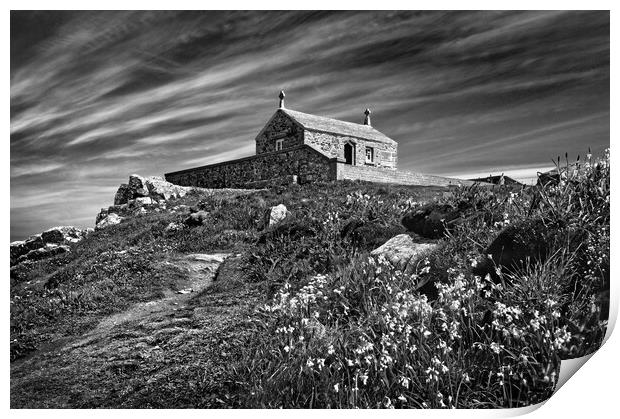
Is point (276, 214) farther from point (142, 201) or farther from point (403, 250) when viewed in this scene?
point (142, 201)

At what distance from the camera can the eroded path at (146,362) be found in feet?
16.3

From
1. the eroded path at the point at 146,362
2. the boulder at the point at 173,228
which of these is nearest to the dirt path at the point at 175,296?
the eroded path at the point at 146,362

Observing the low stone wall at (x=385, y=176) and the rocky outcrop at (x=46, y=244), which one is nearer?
the rocky outcrop at (x=46, y=244)

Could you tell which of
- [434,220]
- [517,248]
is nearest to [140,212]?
[434,220]

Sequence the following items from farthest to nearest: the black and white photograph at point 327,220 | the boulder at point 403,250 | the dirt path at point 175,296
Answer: the dirt path at point 175,296 → the boulder at point 403,250 → the black and white photograph at point 327,220

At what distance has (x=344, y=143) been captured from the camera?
29547 mm

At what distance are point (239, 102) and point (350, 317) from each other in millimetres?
3444

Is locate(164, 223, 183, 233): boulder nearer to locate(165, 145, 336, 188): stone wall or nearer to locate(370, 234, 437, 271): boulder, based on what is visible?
locate(370, 234, 437, 271): boulder

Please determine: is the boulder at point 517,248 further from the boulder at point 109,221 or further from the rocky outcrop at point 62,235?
the boulder at point 109,221

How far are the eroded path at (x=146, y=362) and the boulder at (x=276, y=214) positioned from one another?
370 cm

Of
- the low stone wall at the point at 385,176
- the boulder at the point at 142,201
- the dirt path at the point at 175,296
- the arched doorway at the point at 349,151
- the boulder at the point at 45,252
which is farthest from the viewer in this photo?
the arched doorway at the point at 349,151

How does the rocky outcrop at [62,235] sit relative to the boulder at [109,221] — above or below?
below

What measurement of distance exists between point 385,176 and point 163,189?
8.88 meters

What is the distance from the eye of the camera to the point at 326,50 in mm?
6953
